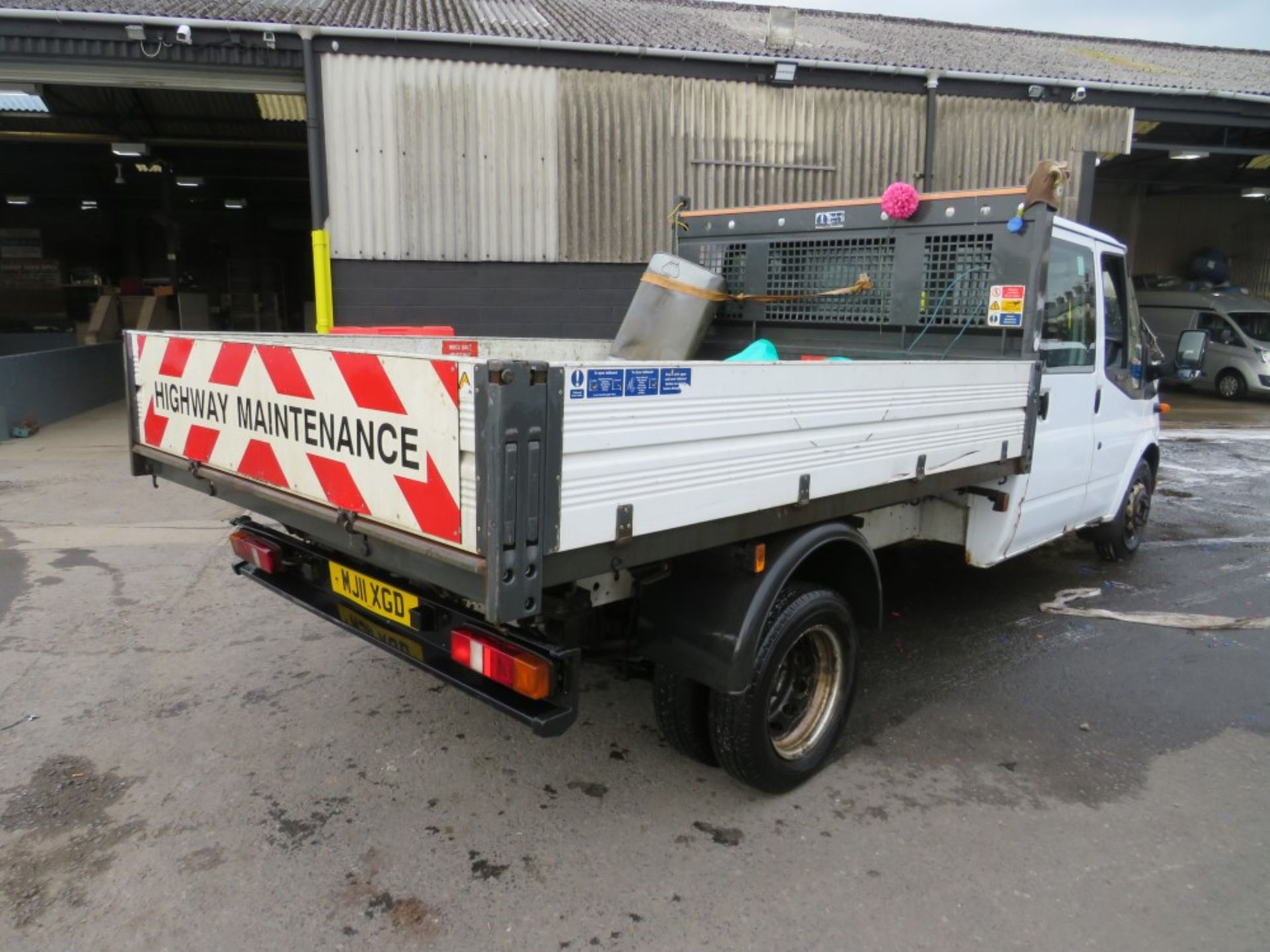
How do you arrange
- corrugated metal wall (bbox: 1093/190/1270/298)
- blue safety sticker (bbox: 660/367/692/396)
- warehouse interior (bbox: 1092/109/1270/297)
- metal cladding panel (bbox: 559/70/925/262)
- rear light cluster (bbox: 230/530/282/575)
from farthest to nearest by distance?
1. corrugated metal wall (bbox: 1093/190/1270/298)
2. warehouse interior (bbox: 1092/109/1270/297)
3. metal cladding panel (bbox: 559/70/925/262)
4. rear light cluster (bbox: 230/530/282/575)
5. blue safety sticker (bbox: 660/367/692/396)

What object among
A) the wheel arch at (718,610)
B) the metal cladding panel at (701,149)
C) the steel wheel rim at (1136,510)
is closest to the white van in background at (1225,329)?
the metal cladding panel at (701,149)

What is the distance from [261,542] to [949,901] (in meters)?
2.92

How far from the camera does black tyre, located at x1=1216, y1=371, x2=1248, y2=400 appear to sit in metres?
17.5

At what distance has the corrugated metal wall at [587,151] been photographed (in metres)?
9.83

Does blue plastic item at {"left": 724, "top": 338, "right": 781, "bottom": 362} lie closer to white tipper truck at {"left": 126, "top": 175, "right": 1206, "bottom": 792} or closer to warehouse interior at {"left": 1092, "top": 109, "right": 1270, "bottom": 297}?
white tipper truck at {"left": 126, "top": 175, "right": 1206, "bottom": 792}

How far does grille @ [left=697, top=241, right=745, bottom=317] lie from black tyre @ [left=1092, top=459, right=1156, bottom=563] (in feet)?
9.93

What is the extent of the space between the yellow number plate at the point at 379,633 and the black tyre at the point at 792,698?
42.2 inches

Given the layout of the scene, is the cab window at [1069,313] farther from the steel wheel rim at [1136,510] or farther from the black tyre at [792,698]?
the black tyre at [792,698]

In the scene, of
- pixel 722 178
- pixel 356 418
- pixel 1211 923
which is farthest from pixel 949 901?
pixel 722 178

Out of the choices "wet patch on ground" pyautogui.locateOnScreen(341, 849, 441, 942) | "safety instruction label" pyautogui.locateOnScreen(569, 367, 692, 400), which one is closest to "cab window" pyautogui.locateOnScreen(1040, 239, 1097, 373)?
"safety instruction label" pyautogui.locateOnScreen(569, 367, 692, 400)

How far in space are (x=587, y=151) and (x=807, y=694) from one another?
27.9 ft

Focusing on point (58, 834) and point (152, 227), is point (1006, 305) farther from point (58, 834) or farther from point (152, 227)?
point (152, 227)

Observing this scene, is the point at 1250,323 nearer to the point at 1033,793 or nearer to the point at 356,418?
the point at 1033,793

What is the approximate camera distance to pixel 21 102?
11773 mm
